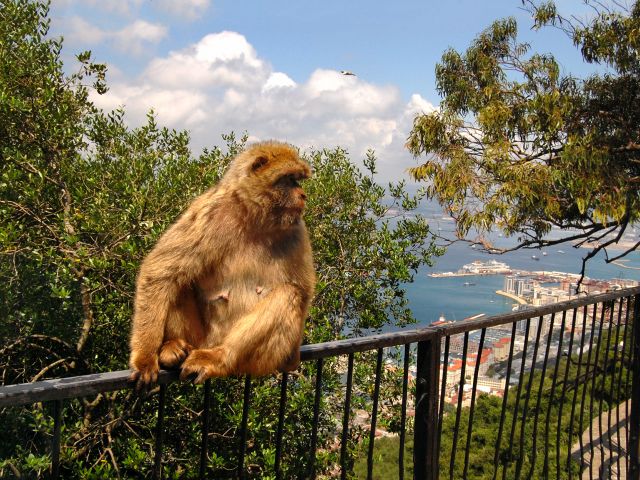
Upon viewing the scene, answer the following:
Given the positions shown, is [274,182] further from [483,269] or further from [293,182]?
[483,269]

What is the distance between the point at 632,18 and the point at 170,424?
36.5ft

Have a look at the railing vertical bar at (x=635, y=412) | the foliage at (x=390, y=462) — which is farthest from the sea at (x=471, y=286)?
the railing vertical bar at (x=635, y=412)

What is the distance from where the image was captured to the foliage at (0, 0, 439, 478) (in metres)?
6.27

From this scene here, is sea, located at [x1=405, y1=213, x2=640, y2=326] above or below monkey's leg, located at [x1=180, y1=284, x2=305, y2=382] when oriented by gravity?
below

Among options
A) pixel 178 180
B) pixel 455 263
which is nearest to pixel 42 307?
pixel 178 180

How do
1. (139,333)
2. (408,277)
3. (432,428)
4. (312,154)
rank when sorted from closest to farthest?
1. (432,428)
2. (139,333)
3. (408,277)
4. (312,154)

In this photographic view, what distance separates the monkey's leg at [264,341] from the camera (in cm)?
250

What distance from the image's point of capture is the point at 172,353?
2.44m

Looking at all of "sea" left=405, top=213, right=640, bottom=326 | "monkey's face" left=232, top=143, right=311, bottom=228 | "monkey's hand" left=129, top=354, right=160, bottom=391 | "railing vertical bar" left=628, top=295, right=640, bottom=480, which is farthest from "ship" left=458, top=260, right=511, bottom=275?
"monkey's hand" left=129, top=354, right=160, bottom=391

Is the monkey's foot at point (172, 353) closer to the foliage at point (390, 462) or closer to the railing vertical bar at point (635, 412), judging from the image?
the railing vertical bar at point (635, 412)

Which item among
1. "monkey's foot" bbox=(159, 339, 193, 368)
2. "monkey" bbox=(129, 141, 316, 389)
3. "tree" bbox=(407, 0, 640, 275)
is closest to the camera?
"monkey's foot" bbox=(159, 339, 193, 368)

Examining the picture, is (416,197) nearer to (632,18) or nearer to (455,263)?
(632,18)

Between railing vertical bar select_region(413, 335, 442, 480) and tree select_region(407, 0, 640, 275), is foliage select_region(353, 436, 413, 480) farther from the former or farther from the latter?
railing vertical bar select_region(413, 335, 442, 480)

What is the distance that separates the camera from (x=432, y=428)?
224cm
